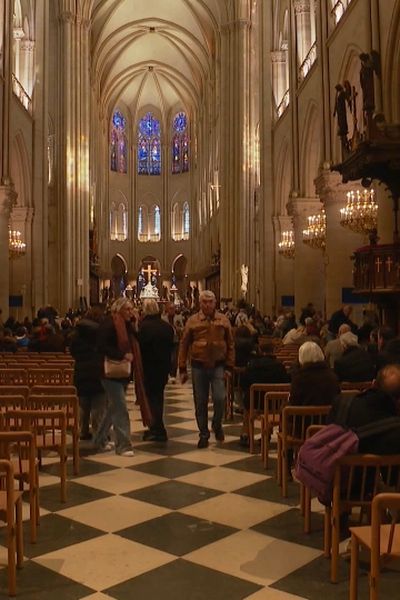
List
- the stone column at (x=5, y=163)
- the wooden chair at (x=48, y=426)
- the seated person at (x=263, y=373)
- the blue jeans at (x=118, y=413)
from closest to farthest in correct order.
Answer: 1. the wooden chair at (x=48, y=426)
2. the blue jeans at (x=118, y=413)
3. the seated person at (x=263, y=373)
4. the stone column at (x=5, y=163)

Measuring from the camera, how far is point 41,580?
383 cm

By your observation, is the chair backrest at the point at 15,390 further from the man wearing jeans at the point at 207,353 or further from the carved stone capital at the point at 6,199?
the carved stone capital at the point at 6,199

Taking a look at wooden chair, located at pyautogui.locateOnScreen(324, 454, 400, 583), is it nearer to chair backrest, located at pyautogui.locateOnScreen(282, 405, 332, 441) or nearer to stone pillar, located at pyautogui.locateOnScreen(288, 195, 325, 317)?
chair backrest, located at pyautogui.locateOnScreen(282, 405, 332, 441)

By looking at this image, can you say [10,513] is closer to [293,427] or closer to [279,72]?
[293,427]

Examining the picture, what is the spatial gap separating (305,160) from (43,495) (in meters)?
17.1

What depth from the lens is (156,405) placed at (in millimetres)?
7961

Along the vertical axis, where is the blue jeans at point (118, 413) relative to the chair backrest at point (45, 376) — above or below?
below

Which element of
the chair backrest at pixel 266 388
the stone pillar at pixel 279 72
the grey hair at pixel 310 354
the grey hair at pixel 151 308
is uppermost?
the stone pillar at pixel 279 72

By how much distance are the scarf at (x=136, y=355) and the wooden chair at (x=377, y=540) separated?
4.25 m

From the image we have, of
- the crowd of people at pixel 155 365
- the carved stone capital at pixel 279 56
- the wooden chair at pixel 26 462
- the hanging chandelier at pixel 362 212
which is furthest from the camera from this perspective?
the carved stone capital at pixel 279 56

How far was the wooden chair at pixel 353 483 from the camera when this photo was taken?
3709mm

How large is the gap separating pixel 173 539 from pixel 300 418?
1678 mm

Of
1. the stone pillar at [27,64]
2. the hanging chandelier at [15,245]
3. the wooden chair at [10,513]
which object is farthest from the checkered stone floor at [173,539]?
the stone pillar at [27,64]

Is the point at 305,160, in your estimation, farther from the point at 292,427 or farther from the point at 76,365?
the point at 292,427
